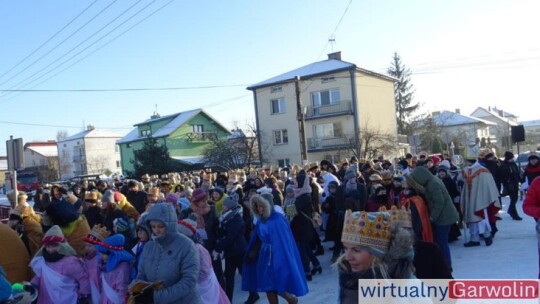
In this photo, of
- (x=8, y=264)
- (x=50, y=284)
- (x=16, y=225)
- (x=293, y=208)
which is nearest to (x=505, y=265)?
(x=293, y=208)

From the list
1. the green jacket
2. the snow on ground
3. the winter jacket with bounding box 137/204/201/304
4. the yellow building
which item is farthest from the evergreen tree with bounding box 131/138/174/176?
the winter jacket with bounding box 137/204/201/304

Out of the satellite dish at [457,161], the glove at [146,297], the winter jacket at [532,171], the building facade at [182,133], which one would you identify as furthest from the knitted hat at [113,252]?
the building facade at [182,133]

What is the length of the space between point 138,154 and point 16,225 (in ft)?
98.0

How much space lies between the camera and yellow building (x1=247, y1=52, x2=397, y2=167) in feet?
131

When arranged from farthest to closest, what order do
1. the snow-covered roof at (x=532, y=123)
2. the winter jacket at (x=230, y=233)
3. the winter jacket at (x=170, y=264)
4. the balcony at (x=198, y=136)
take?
the snow-covered roof at (x=532, y=123) → the balcony at (x=198, y=136) → the winter jacket at (x=230, y=233) → the winter jacket at (x=170, y=264)

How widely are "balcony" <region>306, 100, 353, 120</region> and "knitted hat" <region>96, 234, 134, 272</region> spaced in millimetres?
35956

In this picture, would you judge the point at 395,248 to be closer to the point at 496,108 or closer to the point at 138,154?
the point at 138,154

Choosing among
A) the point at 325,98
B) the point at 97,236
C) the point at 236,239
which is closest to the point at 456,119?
the point at 325,98

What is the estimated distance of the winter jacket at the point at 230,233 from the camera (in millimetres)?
7016

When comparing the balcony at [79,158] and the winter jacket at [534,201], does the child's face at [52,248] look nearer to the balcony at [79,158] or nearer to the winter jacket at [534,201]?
the winter jacket at [534,201]

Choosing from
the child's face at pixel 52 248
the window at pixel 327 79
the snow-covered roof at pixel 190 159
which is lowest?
the child's face at pixel 52 248

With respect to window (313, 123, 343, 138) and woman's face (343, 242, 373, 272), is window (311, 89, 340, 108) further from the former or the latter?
woman's face (343, 242, 373, 272)

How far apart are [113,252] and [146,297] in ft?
4.01

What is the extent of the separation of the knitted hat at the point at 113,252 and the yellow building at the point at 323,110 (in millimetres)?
33410
